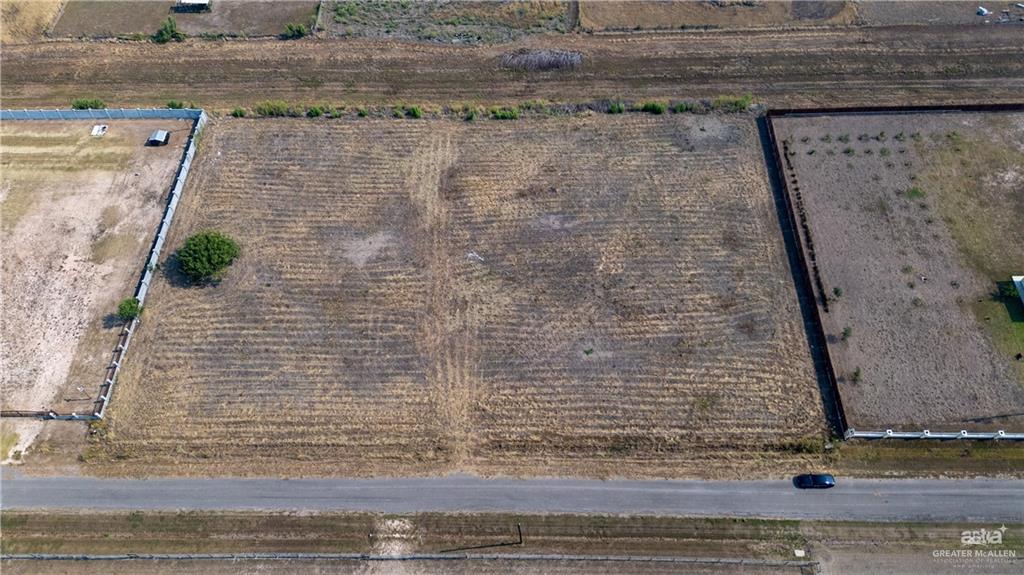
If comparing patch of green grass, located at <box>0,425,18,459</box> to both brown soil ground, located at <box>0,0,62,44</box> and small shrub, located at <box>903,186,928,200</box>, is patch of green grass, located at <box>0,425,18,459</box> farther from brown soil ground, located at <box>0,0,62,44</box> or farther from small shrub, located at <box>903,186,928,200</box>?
small shrub, located at <box>903,186,928,200</box>

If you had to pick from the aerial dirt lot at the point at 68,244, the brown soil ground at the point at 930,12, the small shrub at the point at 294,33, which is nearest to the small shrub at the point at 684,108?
the brown soil ground at the point at 930,12

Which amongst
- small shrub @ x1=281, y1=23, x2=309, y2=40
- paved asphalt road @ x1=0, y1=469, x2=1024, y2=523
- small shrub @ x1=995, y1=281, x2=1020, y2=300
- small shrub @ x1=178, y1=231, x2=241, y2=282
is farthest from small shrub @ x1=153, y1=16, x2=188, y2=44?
small shrub @ x1=995, y1=281, x2=1020, y2=300

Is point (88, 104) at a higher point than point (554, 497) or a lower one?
higher

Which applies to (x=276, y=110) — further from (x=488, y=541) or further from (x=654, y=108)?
(x=488, y=541)

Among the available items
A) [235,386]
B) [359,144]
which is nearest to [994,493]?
[235,386]

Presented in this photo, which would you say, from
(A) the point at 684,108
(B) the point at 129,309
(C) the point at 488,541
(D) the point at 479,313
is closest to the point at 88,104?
(B) the point at 129,309

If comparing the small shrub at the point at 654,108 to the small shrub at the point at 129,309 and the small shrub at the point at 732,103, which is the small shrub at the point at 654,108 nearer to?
the small shrub at the point at 732,103
